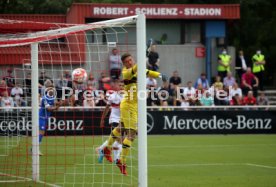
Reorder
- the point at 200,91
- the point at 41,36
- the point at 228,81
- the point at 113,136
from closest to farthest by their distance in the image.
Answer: the point at 41,36
the point at 113,136
the point at 200,91
the point at 228,81

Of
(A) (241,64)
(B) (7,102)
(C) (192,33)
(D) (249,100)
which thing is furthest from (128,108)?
(C) (192,33)

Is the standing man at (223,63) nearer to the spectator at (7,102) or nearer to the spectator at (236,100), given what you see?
the spectator at (236,100)

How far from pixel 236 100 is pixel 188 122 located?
312cm

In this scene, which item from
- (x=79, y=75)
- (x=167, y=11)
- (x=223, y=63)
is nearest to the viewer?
(x=79, y=75)

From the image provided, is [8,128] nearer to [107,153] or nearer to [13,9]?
[107,153]

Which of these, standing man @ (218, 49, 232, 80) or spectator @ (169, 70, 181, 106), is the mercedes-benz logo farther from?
standing man @ (218, 49, 232, 80)

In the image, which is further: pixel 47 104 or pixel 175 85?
pixel 175 85

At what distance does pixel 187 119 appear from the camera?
92.4 feet

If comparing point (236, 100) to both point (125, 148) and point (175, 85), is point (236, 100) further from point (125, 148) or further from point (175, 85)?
point (125, 148)

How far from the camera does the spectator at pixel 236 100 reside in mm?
30078

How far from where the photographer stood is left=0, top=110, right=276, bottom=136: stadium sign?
87.4 feet

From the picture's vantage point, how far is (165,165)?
55.0 ft

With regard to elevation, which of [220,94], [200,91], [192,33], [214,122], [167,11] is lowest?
[214,122]

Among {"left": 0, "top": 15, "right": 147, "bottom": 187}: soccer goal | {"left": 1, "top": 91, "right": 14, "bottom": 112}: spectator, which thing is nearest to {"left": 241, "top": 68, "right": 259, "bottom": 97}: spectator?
{"left": 0, "top": 15, "right": 147, "bottom": 187}: soccer goal
